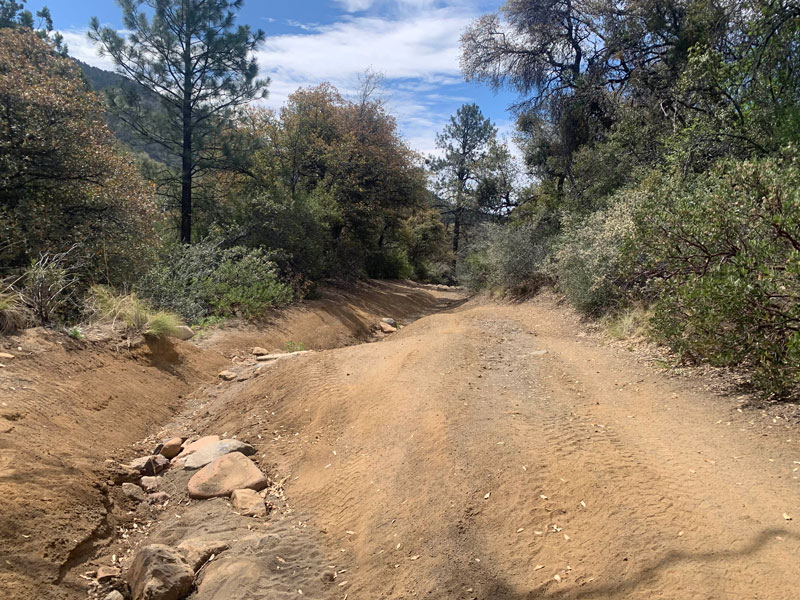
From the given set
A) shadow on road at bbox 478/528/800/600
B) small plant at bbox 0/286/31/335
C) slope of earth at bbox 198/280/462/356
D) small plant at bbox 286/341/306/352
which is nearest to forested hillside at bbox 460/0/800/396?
shadow on road at bbox 478/528/800/600

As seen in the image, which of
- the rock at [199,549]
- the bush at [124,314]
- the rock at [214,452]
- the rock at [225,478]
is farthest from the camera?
the bush at [124,314]

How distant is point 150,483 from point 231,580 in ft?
7.44

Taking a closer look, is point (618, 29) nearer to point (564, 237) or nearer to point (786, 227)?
point (564, 237)

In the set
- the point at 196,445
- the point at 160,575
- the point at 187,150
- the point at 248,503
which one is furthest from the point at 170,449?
the point at 187,150

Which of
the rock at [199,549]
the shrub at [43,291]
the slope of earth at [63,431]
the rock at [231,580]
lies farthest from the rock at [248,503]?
the shrub at [43,291]

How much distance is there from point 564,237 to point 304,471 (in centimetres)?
1200

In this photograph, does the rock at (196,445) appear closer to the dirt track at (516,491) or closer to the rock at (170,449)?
the rock at (170,449)

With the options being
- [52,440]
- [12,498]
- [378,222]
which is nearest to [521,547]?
[12,498]

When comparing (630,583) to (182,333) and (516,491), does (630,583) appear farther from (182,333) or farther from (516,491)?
(182,333)

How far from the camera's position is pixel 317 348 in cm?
1325

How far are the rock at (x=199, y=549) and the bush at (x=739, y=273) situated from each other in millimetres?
5209

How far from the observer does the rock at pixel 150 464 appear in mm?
5320

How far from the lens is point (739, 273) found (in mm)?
5367

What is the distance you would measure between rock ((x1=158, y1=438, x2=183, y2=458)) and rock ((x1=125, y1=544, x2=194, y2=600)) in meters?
2.29
